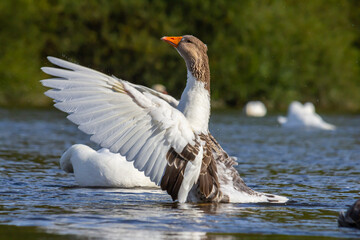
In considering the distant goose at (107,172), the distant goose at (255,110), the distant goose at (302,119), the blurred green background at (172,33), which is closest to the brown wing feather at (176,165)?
the distant goose at (107,172)

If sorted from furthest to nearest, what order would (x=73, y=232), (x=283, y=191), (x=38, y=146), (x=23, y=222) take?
(x=38, y=146), (x=283, y=191), (x=23, y=222), (x=73, y=232)

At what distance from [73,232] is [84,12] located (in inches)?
1403

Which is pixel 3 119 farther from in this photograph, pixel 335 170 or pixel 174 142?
pixel 174 142

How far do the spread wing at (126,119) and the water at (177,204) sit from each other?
0.60m

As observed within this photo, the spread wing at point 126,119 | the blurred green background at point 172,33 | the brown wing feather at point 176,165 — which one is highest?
the blurred green background at point 172,33

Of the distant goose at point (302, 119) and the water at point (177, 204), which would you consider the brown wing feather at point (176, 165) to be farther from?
the distant goose at point (302, 119)

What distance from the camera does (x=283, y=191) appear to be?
9602 millimetres

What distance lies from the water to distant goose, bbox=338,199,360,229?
119 millimetres

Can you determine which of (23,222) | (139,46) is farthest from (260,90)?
(23,222)

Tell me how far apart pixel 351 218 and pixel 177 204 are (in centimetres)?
212

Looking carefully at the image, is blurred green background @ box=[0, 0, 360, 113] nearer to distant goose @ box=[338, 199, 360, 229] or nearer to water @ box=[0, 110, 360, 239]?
water @ box=[0, 110, 360, 239]

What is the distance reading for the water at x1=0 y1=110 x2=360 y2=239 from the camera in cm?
651

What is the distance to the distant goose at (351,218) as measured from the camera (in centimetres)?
680

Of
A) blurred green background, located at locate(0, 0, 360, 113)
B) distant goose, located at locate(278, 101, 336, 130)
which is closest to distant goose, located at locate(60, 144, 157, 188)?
distant goose, located at locate(278, 101, 336, 130)
